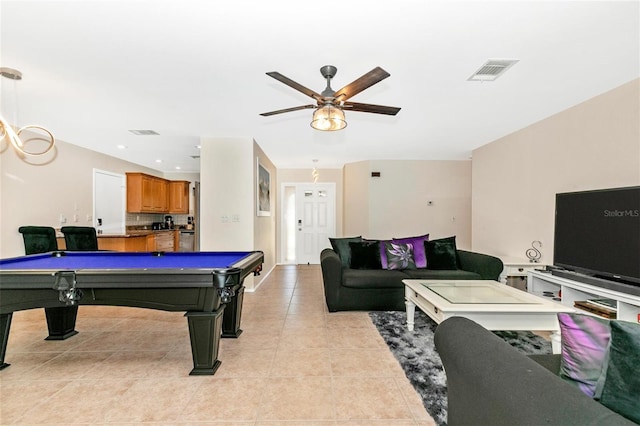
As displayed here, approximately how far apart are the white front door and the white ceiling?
3.52 m

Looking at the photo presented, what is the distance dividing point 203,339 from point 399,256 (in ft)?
8.83

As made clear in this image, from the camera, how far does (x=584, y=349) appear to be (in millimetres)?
1021

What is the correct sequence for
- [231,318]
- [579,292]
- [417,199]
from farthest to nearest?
[417,199]
[231,318]
[579,292]

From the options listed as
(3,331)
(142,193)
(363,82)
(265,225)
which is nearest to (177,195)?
(142,193)

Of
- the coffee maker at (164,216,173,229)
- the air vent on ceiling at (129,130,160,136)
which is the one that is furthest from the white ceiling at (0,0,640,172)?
the coffee maker at (164,216,173,229)

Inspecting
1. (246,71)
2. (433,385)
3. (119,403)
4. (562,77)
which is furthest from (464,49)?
(119,403)

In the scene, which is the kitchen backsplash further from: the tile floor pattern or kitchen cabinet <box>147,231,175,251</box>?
the tile floor pattern

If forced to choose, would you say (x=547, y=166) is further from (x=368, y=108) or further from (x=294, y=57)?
(x=294, y=57)

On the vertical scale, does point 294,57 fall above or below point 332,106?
above

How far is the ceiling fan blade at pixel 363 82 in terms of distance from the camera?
1.96 m

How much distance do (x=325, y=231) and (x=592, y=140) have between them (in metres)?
5.39

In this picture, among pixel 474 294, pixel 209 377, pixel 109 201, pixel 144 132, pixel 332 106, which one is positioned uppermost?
pixel 144 132

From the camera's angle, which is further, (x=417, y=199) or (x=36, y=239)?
(x=417, y=199)

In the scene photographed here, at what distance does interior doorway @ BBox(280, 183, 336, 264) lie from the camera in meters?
7.55
